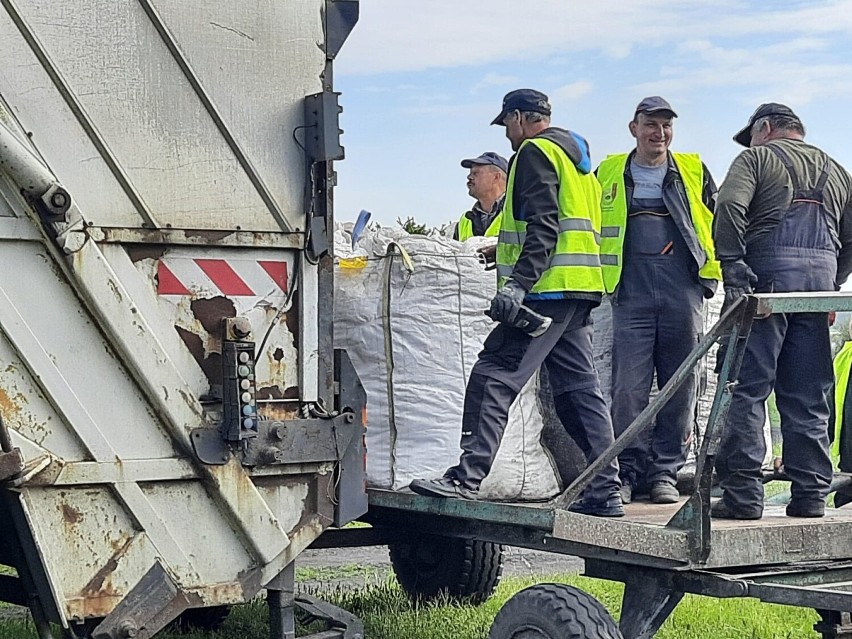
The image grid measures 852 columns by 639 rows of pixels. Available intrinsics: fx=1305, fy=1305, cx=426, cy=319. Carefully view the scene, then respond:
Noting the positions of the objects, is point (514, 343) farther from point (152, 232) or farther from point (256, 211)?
point (152, 232)

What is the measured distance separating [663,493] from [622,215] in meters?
1.31

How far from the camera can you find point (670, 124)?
20.4 feet

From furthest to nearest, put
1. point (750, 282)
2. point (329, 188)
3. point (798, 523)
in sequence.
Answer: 1. point (750, 282)
2. point (798, 523)
3. point (329, 188)

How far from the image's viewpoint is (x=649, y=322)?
6.07 m

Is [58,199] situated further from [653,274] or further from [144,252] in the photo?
[653,274]

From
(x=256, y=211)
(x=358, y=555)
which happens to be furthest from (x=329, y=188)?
(x=358, y=555)

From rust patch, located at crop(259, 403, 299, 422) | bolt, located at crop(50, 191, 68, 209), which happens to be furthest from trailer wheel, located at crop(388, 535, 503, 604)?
bolt, located at crop(50, 191, 68, 209)

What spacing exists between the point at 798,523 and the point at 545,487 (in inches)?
50.7

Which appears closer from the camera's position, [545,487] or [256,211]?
[256,211]

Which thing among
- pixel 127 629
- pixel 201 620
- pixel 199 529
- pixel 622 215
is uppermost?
pixel 622 215

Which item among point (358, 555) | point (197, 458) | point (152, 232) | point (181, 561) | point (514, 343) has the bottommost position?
point (358, 555)

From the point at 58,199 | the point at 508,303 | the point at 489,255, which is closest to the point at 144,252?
the point at 58,199

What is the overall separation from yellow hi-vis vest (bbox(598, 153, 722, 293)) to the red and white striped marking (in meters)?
2.20

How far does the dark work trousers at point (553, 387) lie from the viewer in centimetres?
518
